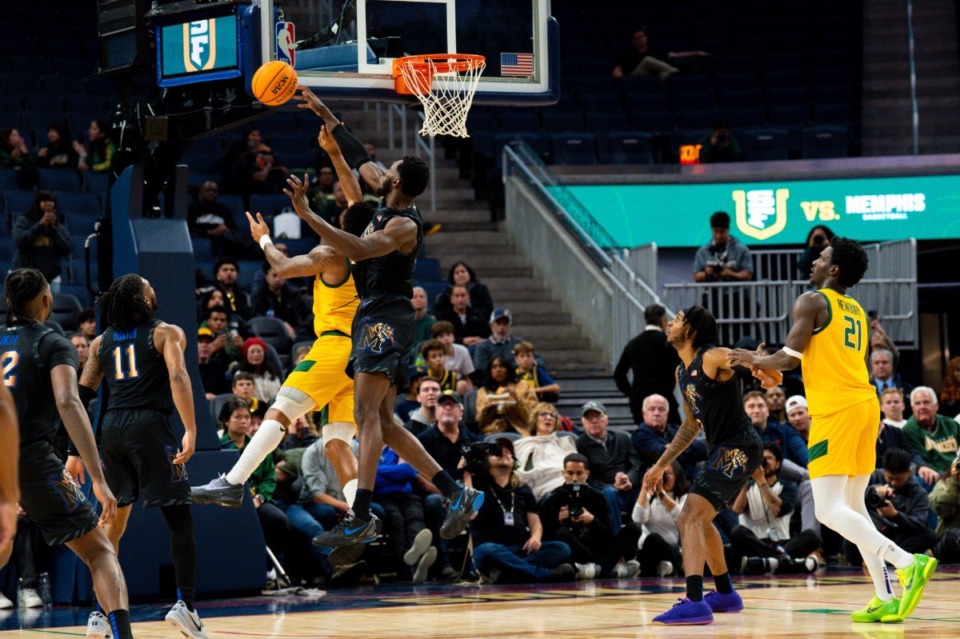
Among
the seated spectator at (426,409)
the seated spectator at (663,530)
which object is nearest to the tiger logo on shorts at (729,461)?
the seated spectator at (663,530)

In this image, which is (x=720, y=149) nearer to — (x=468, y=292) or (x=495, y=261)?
(x=495, y=261)

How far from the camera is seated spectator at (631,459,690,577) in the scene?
12.3 m

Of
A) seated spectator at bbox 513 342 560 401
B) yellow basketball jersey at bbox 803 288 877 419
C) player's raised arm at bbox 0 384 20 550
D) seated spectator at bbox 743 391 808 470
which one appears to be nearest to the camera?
player's raised arm at bbox 0 384 20 550

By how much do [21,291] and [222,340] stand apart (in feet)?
21.7

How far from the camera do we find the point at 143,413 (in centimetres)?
836

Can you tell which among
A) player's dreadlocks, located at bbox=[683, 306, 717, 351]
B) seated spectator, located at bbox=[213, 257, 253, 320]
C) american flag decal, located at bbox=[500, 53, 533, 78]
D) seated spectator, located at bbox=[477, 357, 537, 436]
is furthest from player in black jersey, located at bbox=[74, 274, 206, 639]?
seated spectator, located at bbox=[213, 257, 253, 320]

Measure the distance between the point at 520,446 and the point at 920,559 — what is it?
190 inches

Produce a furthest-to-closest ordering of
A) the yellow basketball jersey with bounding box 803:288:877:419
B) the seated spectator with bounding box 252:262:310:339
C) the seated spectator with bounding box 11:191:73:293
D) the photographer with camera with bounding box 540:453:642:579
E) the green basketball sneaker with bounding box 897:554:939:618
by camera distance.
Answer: the seated spectator with bounding box 252:262:310:339 → the seated spectator with bounding box 11:191:73:293 → the photographer with camera with bounding box 540:453:642:579 → the yellow basketball jersey with bounding box 803:288:877:419 → the green basketball sneaker with bounding box 897:554:939:618

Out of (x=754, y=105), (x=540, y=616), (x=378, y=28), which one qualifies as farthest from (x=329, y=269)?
(x=754, y=105)

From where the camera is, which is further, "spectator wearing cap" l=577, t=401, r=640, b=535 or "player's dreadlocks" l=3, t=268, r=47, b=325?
"spectator wearing cap" l=577, t=401, r=640, b=535

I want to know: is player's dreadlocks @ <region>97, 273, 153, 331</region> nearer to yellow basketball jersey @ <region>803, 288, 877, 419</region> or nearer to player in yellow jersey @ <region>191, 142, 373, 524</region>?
player in yellow jersey @ <region>191, 142, 373, 524</region>

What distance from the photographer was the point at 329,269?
340 inches

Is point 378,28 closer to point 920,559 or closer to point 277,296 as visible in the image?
point 920,559

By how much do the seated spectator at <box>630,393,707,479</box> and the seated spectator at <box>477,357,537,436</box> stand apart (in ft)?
3.33
